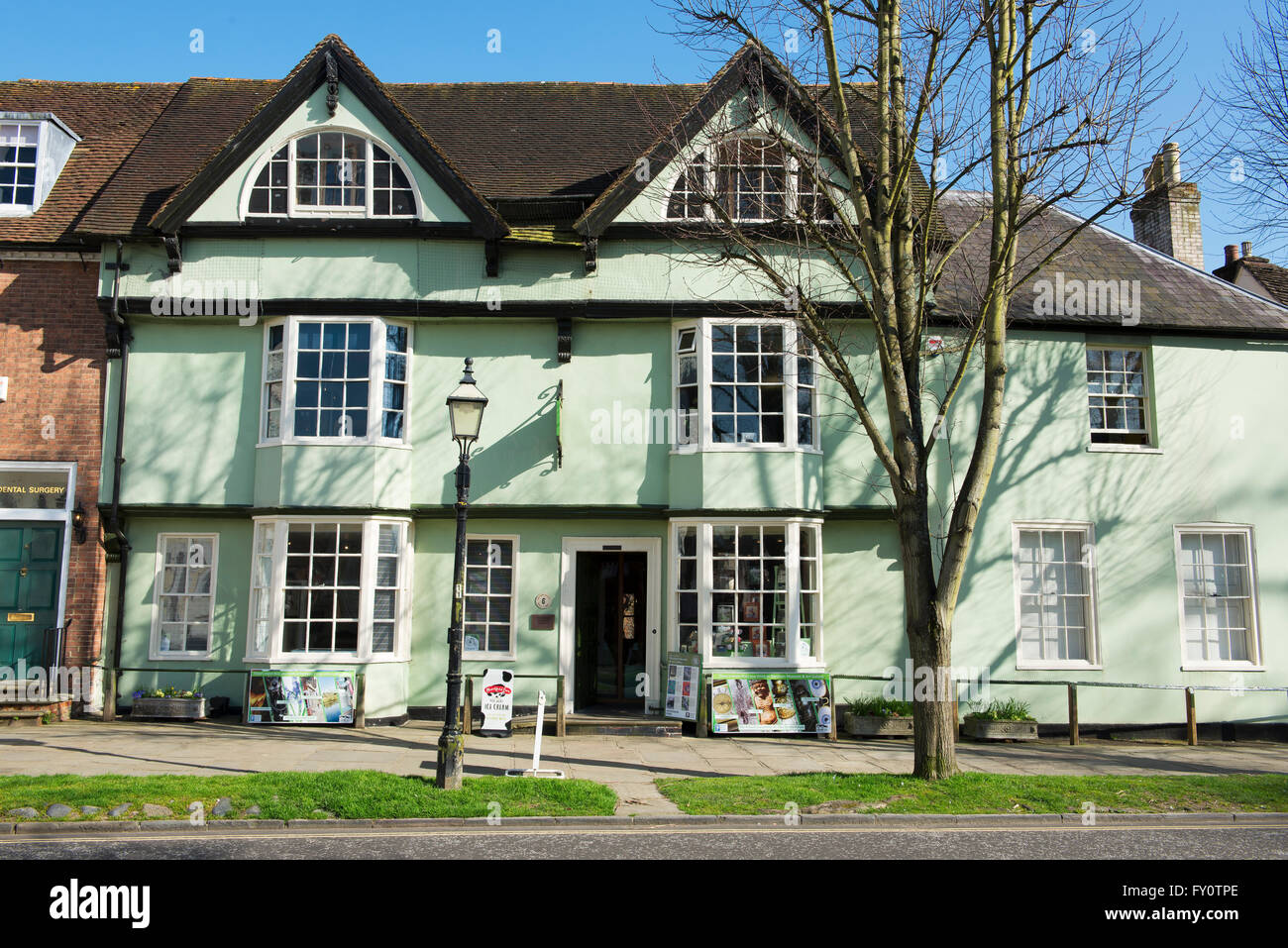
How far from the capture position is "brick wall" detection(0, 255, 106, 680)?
15336 millimetres

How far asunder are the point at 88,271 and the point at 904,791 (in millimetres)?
14798

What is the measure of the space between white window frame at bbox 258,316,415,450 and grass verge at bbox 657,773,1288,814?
24.2 ft

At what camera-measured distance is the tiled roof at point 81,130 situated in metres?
16.3

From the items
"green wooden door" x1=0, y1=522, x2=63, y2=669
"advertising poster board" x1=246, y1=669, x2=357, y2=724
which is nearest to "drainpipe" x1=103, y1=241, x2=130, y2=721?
"green wooden door" x1=0, y1=522, x2=63, y2=669

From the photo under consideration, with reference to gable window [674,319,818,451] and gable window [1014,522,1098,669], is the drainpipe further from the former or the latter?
gable window [1014,522,1098,669]

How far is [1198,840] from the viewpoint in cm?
890

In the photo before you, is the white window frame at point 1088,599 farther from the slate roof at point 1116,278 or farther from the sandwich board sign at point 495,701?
the sandwich board sign at point 495,701

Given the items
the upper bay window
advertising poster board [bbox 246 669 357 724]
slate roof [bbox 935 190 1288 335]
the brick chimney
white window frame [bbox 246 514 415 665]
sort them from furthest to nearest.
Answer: the brick chimney < slate roof [bbox 935 190 1288 335] < the upper bay window < white window frame [bbox 246 514 415 665] < advertising poster board [bbox 246 669 357 724]

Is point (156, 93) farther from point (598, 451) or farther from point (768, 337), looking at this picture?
point (768, 337)

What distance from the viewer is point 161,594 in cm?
1555

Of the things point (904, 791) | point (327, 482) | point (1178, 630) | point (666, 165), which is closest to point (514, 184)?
point (666, 165)

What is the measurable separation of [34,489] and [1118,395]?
17.8 metres


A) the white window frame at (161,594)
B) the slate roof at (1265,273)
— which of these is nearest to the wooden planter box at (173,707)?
the white window frame at (161,594)

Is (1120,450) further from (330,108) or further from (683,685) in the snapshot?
(330,108)
